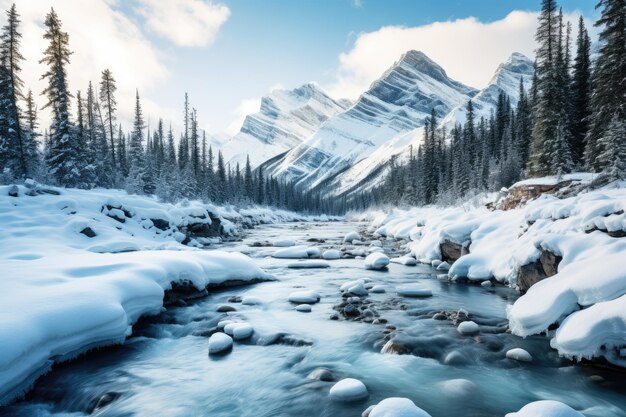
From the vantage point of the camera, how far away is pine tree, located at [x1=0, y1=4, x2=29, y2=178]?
2944 centimetres

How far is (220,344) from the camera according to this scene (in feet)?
25.7

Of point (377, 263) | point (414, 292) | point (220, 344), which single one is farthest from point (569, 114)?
point (220, 344)

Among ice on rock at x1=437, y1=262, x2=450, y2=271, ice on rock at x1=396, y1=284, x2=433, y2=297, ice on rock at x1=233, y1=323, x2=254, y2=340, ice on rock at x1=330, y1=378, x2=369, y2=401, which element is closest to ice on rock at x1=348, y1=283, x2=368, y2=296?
ice on rock at x1=396, y1=284, x2=433, y2=297

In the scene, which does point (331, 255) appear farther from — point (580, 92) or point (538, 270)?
point (580, 92)

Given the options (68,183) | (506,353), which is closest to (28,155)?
(68,183)

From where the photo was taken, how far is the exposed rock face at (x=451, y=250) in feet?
50.7

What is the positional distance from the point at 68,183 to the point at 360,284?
30253mm

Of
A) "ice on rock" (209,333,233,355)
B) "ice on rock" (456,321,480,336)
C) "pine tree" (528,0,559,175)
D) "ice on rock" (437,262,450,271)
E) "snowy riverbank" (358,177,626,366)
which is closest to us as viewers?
"snowy riverbank" (358,177,626,366)

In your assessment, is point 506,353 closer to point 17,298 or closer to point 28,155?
point 17,298

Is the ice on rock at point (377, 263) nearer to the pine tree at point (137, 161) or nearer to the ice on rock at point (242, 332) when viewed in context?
the ice on rock at point (242, 332)

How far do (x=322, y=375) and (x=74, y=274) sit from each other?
6715 mm

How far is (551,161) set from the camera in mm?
25375

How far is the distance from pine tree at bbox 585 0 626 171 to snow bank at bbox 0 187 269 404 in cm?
2332

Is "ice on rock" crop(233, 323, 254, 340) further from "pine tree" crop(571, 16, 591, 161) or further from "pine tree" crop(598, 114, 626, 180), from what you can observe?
"pine tree" crop(571, 16, 591, 161)
